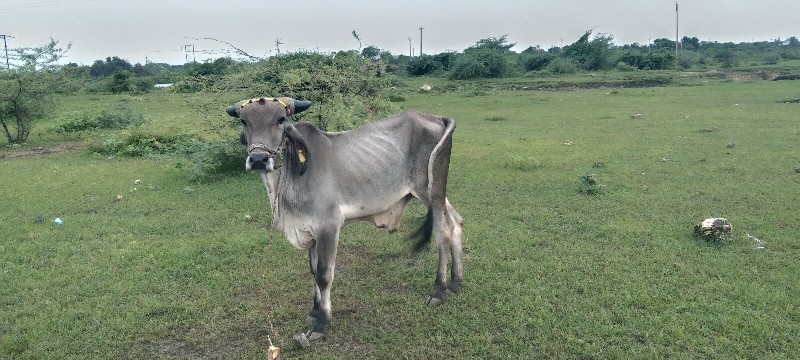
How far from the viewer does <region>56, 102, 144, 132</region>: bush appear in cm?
1873

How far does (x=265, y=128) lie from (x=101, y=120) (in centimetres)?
1712

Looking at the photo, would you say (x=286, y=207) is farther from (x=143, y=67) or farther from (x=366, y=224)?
(x=143, y=67)

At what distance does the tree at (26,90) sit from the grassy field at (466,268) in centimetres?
436

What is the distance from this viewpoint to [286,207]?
5.11 metres

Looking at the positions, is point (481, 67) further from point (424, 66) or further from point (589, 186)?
point (589, 186)

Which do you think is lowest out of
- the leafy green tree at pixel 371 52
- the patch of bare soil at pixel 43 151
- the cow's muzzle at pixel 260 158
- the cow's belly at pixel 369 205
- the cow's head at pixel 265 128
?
the cow's belly at pixel 369 205

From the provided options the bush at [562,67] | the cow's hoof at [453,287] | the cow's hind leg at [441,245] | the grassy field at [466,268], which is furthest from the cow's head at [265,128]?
the bush at [562,67]

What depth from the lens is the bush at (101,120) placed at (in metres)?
18.7

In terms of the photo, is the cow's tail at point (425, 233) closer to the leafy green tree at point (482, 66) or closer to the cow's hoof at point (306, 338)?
the cow's hoof at point (306, 338)

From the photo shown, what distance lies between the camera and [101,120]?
1931cm

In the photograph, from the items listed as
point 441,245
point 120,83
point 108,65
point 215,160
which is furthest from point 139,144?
point 108,65

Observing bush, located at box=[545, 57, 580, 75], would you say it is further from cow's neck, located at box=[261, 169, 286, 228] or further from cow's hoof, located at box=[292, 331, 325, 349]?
cow's hoof, located at box=[292, 331, 325, 349]

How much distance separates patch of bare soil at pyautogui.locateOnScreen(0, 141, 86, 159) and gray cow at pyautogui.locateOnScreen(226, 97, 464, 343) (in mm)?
12462

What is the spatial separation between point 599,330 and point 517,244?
230 cm
